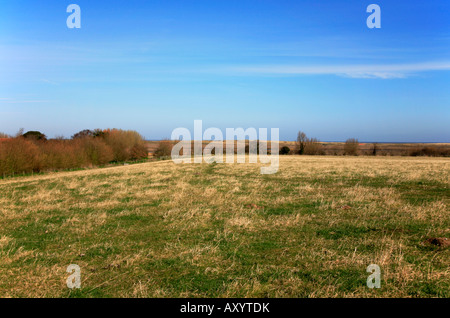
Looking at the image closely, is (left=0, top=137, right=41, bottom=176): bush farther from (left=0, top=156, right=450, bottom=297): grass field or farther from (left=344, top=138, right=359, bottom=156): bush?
(left=344, top=138, right=359, bottom=156): bush

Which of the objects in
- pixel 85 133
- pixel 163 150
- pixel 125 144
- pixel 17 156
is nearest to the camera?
pixel 17 156

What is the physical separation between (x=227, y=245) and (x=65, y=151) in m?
39.1

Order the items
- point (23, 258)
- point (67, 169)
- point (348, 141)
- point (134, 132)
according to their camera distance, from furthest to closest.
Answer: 1. point (348, 141)
2. point (134, 132)
3. point (67, 169)
4. point (23, 258)

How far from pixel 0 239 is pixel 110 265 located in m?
3.90

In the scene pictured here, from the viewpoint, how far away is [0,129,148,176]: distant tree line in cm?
3152

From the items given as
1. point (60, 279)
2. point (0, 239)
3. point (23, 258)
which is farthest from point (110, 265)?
point (0, 239)

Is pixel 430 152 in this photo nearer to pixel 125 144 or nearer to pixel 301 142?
pixel 301 142

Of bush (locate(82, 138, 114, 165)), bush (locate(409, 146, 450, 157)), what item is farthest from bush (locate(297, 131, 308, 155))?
bush (locate(82, 138, 114, 165))

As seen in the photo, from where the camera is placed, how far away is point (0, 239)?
7.84m

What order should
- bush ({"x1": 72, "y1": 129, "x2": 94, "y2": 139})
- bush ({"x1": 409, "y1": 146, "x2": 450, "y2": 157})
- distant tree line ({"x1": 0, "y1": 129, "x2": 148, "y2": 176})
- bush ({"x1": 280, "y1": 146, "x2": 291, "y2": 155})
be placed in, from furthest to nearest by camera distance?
bush ({"x1": 280, "y1": 146, "x2": 291, "y2": 155}), bush ({"x1": 409, "y1": 146, "x2": 450, "y2": 157}), bush ({"x1": 72, "y1": 129, "x2": 94, "y2": 139}), distant tree line ({"x1": 0, "y1": 129, "x2": 148, "y2": 176})

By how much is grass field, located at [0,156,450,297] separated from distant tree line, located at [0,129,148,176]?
22.3m

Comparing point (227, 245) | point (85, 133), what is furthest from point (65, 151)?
point (227, 245)

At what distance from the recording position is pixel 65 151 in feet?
131
